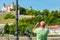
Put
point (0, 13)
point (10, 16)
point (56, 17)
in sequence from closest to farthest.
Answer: point (56, 17) < point (10, 16) < point (0, 13)

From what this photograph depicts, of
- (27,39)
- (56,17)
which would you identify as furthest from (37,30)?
(56,17)

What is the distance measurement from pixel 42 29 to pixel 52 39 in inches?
457

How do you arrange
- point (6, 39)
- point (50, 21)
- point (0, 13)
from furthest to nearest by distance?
point (0, 13) < point (50, 21) < point (6, 39)

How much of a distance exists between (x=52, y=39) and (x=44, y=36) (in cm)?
1154

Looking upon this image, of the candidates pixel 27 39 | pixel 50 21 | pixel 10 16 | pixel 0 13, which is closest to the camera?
pixel 27 39

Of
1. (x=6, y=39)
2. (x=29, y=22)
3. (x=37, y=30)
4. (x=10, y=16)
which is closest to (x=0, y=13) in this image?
(x=10, y=16)

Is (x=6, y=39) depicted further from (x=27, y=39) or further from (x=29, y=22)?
(x=29, y=22)

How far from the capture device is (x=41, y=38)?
364 inches

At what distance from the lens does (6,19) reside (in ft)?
362

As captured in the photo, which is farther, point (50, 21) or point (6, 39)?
point (50, 21)

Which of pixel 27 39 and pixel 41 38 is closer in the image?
pixel 41 38

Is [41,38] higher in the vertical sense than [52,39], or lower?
higher

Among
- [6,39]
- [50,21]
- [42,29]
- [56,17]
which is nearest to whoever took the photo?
[42,29]

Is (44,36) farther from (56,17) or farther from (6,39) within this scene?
(56,17)
